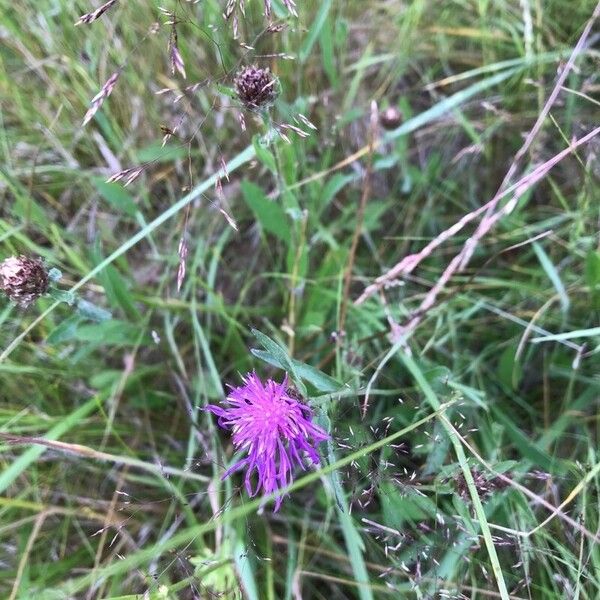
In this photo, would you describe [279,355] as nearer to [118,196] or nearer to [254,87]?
[254,87]

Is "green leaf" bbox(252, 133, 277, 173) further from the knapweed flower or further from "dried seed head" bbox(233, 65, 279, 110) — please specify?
the knapweed flower

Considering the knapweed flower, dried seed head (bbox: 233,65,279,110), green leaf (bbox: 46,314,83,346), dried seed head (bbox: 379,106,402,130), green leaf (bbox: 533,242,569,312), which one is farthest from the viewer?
dried seed head (bbox: 379,106,402,130)

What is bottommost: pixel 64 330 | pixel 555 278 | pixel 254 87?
pixel 555 278

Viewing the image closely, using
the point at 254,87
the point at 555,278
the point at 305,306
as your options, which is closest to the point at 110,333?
the point at 305,306

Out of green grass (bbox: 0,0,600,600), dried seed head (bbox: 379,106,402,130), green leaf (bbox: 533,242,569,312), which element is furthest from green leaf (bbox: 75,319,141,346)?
green leaf (bbox: 533,242,569,312)

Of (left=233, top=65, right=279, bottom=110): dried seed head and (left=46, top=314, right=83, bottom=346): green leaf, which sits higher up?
(left=233, top=65, right=279, bottom=110): dried seed head

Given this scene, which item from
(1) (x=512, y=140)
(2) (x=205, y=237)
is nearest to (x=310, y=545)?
(2) (x=205, y=237)
